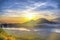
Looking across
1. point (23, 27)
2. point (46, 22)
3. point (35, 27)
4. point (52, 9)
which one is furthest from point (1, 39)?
point (52, 9)

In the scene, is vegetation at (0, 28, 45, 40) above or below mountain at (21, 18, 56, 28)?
below

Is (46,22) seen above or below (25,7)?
below

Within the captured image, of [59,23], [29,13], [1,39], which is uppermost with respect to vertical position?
[29,13]

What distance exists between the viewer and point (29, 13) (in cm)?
144

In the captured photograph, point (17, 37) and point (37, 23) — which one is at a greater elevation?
point (37, 23)

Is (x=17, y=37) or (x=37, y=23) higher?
(x=37, y=23)

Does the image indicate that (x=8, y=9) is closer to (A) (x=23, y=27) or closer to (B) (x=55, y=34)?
(A) (x=23, y=27)

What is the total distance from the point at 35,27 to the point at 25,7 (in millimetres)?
208

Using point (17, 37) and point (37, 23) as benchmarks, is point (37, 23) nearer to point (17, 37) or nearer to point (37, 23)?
point (37, 23)

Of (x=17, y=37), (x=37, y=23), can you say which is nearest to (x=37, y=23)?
(x=37, y=23)

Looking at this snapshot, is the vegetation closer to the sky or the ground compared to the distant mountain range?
closer to the ground

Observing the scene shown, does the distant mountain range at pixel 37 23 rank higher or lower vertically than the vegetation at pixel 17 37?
higher

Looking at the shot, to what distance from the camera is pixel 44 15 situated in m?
1.42

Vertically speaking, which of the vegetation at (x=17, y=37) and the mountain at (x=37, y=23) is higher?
the mountain at (x=37, y=23)
